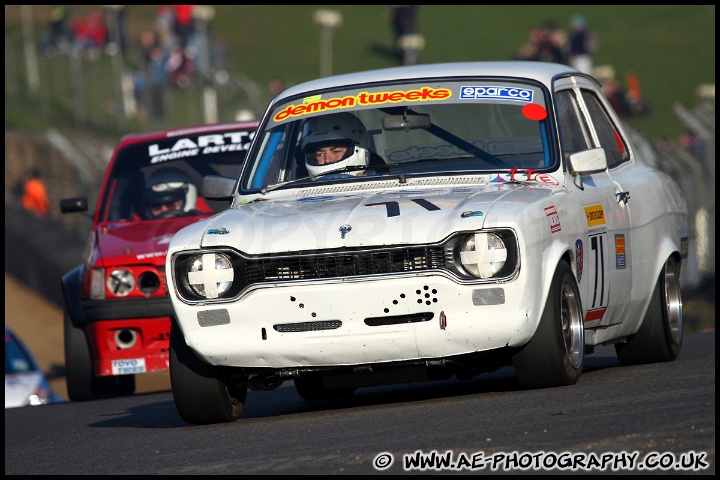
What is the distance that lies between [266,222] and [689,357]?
10.6 ft

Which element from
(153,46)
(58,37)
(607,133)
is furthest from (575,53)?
(607,133)

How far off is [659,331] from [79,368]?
4.38m

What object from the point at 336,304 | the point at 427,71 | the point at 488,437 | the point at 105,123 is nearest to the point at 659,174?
the point at 427,71

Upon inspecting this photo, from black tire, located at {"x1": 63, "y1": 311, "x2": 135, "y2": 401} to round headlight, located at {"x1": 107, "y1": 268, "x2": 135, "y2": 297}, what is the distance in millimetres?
467

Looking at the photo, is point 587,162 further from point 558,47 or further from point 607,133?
point 558,47

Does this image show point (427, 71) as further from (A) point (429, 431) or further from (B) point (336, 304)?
(A) point (429, 431)

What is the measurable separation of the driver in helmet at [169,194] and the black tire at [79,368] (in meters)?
1.00

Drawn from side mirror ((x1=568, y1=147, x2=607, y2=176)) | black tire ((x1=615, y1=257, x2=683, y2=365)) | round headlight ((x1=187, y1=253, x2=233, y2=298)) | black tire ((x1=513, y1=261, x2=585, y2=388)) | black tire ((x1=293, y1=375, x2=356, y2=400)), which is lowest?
black tire ((x1=293, y1=375, x2=356, y2=400))

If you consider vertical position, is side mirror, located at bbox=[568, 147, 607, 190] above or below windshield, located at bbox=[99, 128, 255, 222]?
above

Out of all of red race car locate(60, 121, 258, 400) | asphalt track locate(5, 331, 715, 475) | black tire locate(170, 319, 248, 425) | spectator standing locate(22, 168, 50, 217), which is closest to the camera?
asphalt track locate(5, 331, 715, 475)

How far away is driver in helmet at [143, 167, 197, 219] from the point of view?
10891 millimetres

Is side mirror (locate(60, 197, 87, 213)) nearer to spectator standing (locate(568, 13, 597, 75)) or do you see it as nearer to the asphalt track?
the asphalt track

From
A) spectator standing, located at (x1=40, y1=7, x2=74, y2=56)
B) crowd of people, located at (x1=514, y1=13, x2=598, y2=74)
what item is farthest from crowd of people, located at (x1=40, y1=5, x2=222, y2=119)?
crowd of people, located at (x1=514, y1=13, x2=598, y2=74)

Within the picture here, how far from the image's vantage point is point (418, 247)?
6426mm
